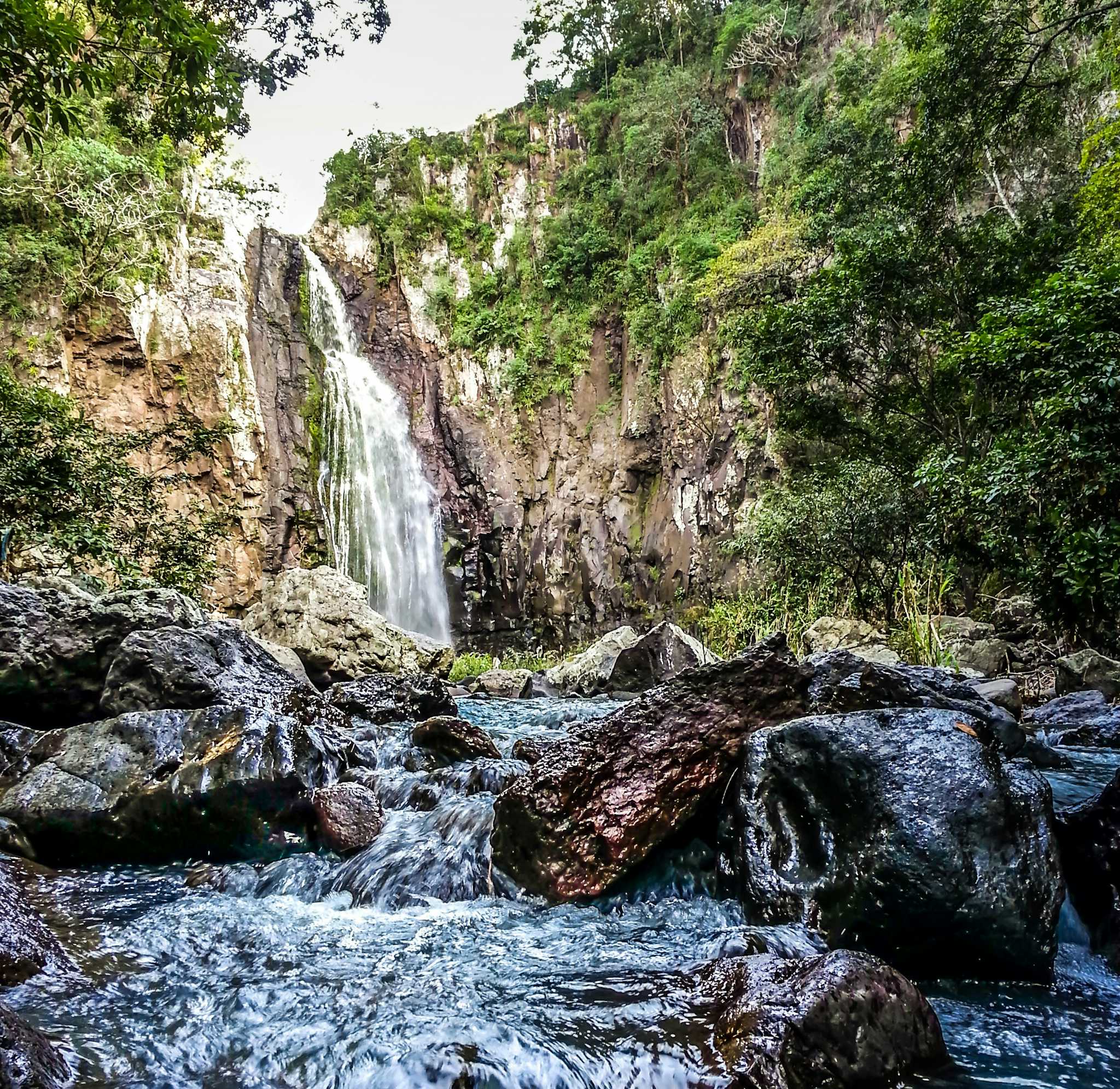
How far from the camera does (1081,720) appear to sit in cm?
649

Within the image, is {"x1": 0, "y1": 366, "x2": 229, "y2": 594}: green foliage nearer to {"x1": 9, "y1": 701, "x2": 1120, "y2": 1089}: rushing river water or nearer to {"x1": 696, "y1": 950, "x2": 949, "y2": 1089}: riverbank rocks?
{"x1": 9, "y1": 701, "x2": 1120, "y2": 1089}: rushing river water

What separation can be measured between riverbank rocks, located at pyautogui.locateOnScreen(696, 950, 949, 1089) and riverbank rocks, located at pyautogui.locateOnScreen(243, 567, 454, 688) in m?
9.28

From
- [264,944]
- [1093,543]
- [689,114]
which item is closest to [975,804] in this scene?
[264,944]

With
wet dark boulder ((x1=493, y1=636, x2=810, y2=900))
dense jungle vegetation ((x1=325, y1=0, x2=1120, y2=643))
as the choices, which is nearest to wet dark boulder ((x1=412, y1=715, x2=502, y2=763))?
wet dark boulder ((x1=493, y1=636, x2=810, y2=900))

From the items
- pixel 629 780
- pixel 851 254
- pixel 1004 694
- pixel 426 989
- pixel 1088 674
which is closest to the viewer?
pixel 426 989

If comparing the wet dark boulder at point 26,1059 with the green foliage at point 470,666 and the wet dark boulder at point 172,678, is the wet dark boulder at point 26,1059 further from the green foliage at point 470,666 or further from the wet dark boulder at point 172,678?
the green foliage at point 470,666

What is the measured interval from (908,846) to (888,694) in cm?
165

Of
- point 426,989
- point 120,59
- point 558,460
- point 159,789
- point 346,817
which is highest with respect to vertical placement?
point 558,460

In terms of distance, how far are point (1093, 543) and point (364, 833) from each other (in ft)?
19.4

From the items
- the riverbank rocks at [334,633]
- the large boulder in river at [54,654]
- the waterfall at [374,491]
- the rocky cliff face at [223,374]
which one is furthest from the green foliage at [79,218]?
the large boulder in river at [54,654]

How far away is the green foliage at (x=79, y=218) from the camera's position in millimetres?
14172

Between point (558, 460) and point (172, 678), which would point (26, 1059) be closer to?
point (172, 678)

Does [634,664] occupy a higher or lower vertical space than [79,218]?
lower

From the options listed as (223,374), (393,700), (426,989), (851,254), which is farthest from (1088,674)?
(223,374)
